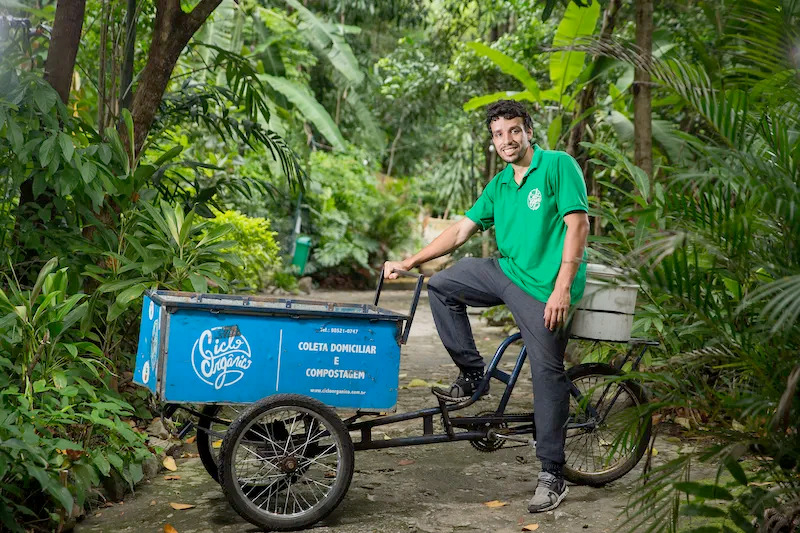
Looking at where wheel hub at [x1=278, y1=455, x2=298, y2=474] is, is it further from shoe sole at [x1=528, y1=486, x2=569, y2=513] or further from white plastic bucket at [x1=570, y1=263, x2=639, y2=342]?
white plastic bucket at [x1=570, y1=263, x2=639, y2=342]

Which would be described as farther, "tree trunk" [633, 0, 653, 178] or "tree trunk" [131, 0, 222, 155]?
A: "tree trunk" [633, 0, 653, 178]

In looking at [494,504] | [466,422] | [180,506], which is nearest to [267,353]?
[180,506]

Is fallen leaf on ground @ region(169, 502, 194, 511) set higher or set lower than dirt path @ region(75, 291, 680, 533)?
lower

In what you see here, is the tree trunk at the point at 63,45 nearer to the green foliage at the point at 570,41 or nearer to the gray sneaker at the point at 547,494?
the gray sneaker at the point at 547,494

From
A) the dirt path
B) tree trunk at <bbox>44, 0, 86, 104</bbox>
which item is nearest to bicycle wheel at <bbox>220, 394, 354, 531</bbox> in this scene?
the dirt path

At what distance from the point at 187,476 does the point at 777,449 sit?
2950 mm

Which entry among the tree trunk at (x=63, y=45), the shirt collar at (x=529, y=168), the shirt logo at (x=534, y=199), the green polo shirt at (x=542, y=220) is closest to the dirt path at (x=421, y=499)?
the green polo shirt at (x=542, y=220)

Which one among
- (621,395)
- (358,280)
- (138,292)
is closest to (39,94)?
(138,292)

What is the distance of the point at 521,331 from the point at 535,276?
A: 0.94 feet

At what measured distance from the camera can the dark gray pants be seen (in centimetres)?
395

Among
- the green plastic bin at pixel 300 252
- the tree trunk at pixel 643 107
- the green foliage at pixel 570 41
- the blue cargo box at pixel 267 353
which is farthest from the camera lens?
the green plastic bin at pixel 300 252

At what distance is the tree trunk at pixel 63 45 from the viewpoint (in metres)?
5.32

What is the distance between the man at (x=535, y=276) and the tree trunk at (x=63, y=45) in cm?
260

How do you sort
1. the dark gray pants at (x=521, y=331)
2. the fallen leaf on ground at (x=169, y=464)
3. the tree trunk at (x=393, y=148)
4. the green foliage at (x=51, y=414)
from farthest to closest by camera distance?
the tree trunk at (x=393, y=148) < the fallen leaf on ground at (x=169, y=464) < the dark gray pants at (x=521, y=331) < the green foliage at (x=51, y=414)
